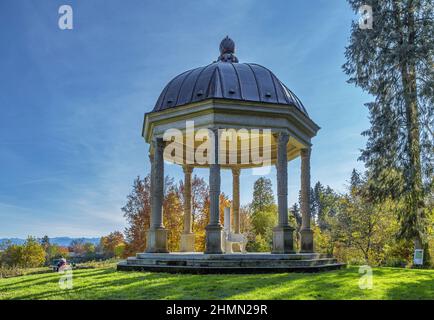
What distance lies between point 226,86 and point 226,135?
3594mm

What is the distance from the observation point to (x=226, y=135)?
2064 centimetres

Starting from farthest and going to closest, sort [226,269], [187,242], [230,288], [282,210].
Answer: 1. [187,242]
2. [282,210]
3. [226,269]
4. [230,288]

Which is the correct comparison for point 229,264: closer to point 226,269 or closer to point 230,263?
point 230,263

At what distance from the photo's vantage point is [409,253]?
99.7 feet

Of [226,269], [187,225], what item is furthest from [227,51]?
[226,269]

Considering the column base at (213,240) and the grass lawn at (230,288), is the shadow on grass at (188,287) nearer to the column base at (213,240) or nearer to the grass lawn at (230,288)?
the grass lawn at (230,288)

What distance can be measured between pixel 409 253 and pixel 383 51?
17.1m

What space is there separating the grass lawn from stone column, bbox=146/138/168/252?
430cm

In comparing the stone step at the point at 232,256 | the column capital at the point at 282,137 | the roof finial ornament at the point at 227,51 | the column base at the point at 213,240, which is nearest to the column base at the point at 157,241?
the stone step at the point at 232,256

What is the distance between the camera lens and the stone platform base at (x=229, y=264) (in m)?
14.5

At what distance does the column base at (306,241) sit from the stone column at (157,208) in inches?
253

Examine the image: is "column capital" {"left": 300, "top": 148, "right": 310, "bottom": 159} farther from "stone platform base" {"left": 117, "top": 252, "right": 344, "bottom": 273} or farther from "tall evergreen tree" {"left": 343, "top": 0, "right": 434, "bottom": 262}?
"stone platform base" {"left": 117, "top": 252, "right": 344, "bottom": 273}
